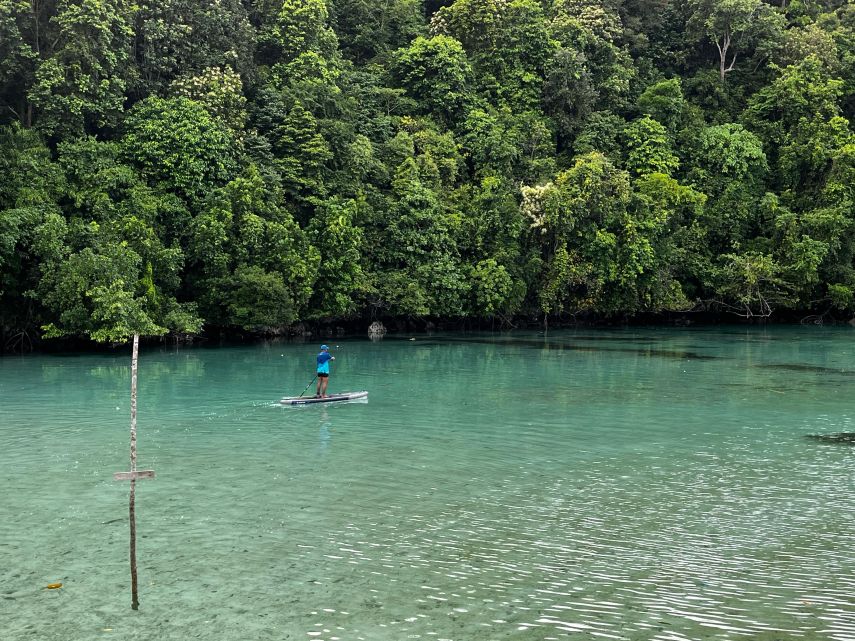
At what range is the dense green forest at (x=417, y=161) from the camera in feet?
137

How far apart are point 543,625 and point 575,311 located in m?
48.5

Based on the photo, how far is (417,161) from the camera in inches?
2162

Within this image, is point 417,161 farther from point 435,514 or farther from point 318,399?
point 435,514

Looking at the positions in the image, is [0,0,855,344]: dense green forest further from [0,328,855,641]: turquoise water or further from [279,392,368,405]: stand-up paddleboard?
[279,392,368,405]: stand-up paddleboard

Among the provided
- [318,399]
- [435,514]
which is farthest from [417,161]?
[435,514]

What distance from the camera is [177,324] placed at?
40.9 metres

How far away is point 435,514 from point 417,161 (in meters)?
43.5

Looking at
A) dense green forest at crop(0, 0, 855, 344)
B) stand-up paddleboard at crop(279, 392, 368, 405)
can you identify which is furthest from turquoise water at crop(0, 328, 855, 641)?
dense green forest at crop(0, 0, 855, 344)

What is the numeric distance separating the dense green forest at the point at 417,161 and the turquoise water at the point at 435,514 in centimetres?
1551

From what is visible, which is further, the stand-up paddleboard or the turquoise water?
the stand-up paddleboard

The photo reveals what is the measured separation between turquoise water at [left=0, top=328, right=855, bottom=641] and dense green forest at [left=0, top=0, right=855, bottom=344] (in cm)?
1551

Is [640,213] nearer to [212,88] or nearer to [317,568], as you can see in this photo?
[212,88]

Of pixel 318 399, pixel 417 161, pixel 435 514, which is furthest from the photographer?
pixel 417 161

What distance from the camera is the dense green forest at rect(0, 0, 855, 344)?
41.7 metres
